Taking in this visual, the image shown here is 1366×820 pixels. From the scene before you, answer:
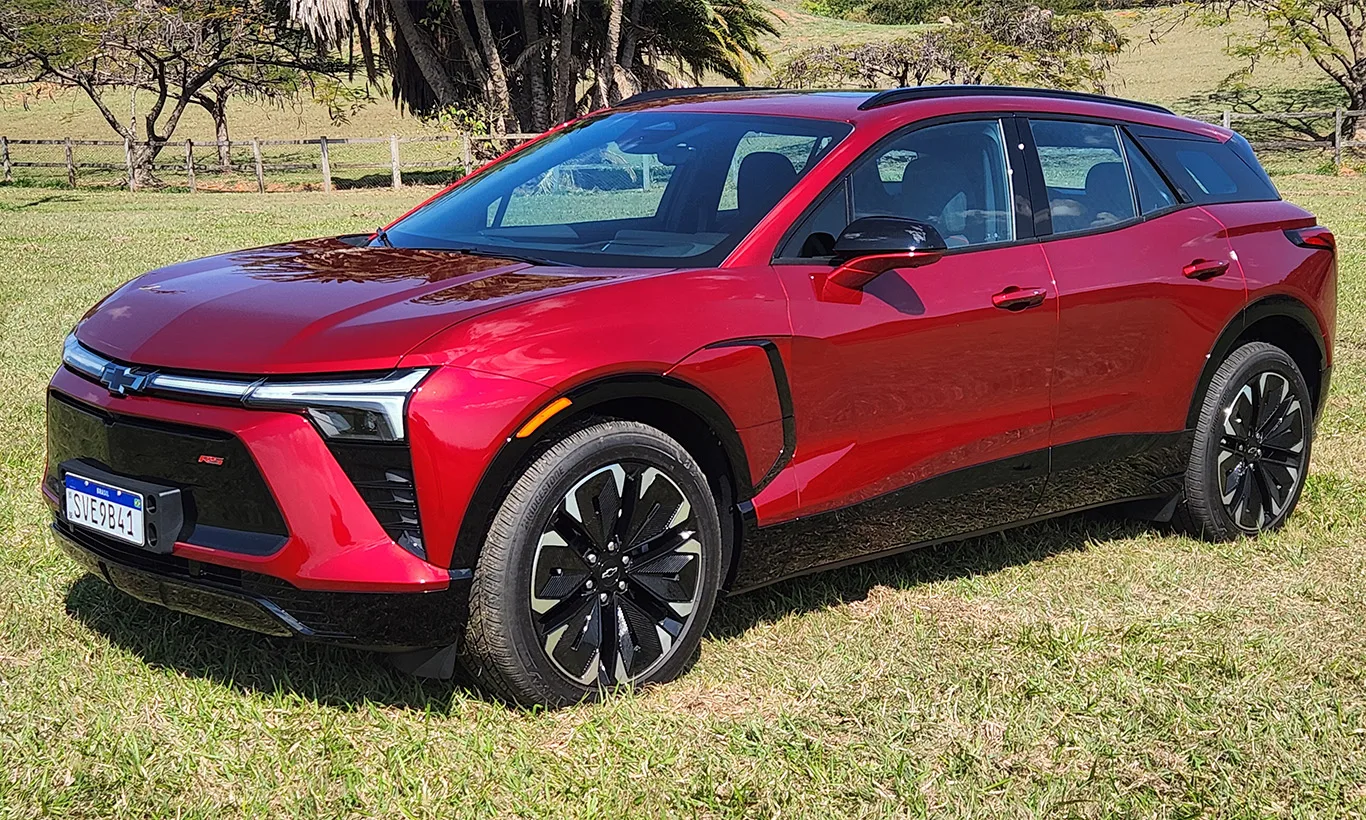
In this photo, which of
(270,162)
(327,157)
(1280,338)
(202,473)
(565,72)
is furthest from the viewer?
(270,162)

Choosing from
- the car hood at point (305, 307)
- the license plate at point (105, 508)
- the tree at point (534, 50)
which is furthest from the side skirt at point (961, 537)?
the tree at point (534, 50)

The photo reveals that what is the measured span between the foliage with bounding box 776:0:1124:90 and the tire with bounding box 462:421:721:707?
4015 cm

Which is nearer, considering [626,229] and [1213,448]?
[626,229]

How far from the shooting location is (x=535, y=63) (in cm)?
3400

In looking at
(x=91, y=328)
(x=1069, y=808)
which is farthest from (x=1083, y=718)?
(x=91, y=328)

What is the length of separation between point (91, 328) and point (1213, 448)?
13.0ft

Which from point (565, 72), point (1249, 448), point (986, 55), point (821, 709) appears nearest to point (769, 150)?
point (821, 709)

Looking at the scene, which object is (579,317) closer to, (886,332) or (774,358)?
(774,358)

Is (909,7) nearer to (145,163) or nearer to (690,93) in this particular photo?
(145,163)

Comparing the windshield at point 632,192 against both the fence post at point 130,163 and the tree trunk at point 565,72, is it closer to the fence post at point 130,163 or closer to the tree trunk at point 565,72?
the tree trunk at point 565,72

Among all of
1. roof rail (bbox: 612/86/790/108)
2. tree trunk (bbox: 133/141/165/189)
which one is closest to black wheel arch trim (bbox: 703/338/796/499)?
roof rail (bbox: 612/86/790/108)

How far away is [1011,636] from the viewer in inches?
178

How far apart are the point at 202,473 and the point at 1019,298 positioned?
2.56 m

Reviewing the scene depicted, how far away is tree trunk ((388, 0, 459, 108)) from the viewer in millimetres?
32250
